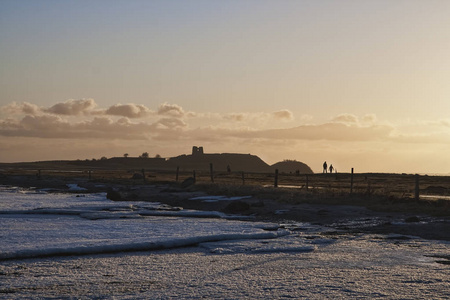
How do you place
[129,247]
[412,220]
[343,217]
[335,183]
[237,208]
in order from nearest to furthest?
1. [129,247]
2. [412,220]
3. [343,217]
4. [237,208]
5. [335,183]

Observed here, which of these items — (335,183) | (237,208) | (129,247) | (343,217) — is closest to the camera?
(129,247)

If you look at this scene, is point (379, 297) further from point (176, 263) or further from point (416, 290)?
point (176, 263)

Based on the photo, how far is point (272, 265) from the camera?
33.3ft

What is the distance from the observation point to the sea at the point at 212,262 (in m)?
8.05

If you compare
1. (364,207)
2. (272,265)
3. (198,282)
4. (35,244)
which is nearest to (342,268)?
(272,265)

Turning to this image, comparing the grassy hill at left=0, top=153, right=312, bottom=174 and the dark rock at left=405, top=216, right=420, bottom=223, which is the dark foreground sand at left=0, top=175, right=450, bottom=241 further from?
the grassy hill at left=0, top=153, right=312, bottom=174

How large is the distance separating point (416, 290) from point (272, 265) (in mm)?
2848

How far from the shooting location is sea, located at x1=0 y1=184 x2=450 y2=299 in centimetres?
805

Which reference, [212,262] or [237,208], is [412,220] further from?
[212,262]

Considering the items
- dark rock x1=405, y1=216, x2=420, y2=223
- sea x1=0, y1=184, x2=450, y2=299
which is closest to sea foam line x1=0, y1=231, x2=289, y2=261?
sea x1=0, y1=184, x2=450, y2=299

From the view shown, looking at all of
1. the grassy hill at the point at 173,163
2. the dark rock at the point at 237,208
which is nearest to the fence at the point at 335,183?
the dark rock at the point at 237,208

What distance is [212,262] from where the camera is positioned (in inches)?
412

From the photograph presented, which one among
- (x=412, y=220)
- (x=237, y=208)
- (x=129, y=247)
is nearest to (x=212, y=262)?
(x=129, y=247)

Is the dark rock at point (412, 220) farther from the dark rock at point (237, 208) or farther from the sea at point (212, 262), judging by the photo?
the dark rock at point (237, 208)
